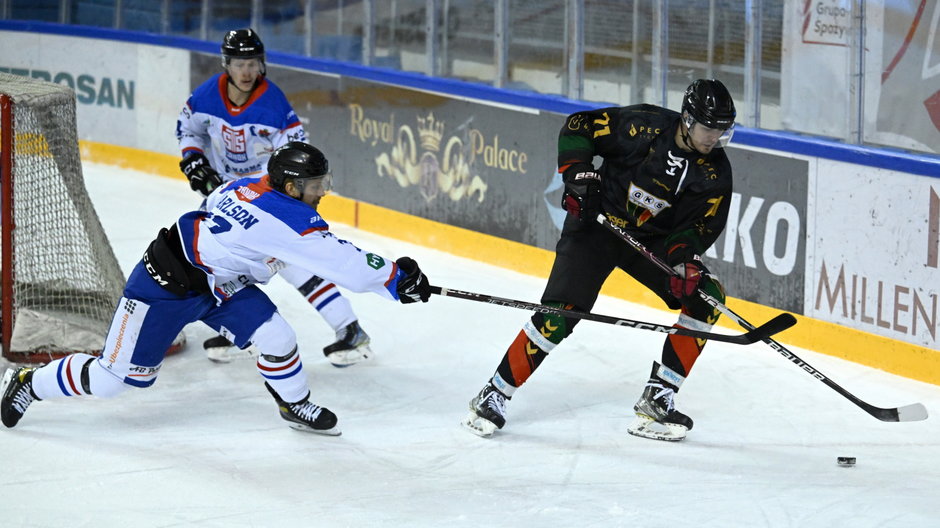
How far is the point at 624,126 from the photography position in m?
4.09

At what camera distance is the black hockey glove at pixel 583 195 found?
4012 mm

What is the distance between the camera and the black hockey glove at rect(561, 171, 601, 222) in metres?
4.01

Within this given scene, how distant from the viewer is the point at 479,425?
4.17 meters

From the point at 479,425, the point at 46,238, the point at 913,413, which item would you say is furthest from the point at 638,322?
the point at 46,238

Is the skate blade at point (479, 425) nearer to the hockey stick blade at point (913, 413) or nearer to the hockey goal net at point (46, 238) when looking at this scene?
the hockey stick blade at point (913, 413)

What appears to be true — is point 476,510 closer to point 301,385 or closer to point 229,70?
point 301,385

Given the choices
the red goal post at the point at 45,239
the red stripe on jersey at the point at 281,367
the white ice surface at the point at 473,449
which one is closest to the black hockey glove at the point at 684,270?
the white ice surface at the point at 473,449

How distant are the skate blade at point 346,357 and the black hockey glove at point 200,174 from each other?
0.74 metres

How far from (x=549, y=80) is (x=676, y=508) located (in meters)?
3.15

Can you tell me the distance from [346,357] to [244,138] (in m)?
0.90

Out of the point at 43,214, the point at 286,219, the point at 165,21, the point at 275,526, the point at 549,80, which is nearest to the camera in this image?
the point at 275,526

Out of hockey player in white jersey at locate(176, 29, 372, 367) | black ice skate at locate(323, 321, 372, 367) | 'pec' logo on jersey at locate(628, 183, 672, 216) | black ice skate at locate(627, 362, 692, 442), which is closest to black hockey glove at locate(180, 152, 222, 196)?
hockey player in white jersey at locate(176, 29, 372, 367)

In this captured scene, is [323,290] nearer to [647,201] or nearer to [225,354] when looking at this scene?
[225,354]

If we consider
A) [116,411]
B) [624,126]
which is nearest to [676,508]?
[624,126]
